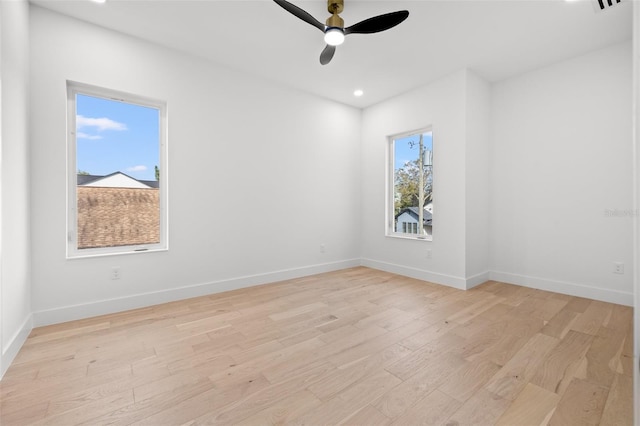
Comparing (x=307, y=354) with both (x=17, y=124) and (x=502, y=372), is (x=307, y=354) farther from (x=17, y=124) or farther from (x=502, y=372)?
(x=17, y=124)

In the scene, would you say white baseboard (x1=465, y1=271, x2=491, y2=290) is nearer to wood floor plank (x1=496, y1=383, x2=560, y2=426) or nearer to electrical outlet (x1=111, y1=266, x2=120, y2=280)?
wood floor plank (x1=496, y1=383, x2=560, y2=426)

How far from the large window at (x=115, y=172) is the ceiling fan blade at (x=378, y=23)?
87.6 inches

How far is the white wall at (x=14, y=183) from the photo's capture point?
6.22 feet

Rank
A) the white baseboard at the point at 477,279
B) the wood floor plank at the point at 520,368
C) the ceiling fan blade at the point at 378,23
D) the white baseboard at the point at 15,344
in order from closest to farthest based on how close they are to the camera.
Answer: the wood floor plank at the point at 520,368
the white baseboard at the point at 15,344
the ceiling fan blade at the point at 378,23
the white baseboard at the point at 477,279

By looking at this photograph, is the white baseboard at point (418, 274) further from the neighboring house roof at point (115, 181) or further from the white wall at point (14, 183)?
the white wall at point (14, 183)

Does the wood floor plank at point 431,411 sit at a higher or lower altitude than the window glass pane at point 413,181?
lower

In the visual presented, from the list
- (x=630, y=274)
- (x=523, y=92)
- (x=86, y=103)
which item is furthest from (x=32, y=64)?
(x=630, y=274)

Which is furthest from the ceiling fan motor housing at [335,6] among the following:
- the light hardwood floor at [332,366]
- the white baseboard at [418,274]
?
the white baseboard at [418,274]

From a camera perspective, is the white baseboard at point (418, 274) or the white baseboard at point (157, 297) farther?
the white baseboard at point (418, 274)

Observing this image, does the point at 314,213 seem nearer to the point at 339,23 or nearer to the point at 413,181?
the point at 413,181

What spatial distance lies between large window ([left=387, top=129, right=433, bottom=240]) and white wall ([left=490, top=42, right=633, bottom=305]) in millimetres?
862

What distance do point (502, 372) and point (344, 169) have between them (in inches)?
141

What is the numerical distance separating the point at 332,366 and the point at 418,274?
8.59 ft

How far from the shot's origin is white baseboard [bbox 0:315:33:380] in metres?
1.82
